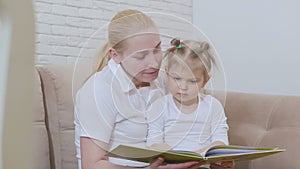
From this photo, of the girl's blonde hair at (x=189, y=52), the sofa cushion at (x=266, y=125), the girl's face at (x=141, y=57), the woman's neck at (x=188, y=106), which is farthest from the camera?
the sofa cushion at (x=266, y=125)

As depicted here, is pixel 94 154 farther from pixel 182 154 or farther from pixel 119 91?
pixel 182 154

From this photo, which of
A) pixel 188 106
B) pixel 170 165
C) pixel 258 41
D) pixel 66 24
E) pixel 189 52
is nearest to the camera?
pixel 170 165

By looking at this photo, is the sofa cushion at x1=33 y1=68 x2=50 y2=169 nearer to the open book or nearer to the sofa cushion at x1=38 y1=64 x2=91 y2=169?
the sofa cushion at x1=38 y1=64 x2=91 y2=169

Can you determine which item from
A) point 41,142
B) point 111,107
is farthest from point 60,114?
point 111,107

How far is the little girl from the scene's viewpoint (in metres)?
1.50

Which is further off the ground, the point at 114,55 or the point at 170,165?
the point at 114,55

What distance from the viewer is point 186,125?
158cm

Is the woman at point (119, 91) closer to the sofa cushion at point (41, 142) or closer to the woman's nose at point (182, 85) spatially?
the woman's nose at point (182, 85)

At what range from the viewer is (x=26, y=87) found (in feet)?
1.29

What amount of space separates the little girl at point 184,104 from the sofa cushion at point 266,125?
32cm

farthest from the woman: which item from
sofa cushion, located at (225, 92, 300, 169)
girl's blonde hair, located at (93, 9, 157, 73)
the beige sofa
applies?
sofa cushion, located at (225, 92, 300, 169)

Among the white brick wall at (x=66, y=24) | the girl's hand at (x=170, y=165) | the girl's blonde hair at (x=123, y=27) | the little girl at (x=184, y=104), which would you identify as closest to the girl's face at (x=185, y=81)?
the little girl at (x=184, y=104)

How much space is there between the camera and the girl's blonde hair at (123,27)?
1370 mm

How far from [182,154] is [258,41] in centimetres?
167
